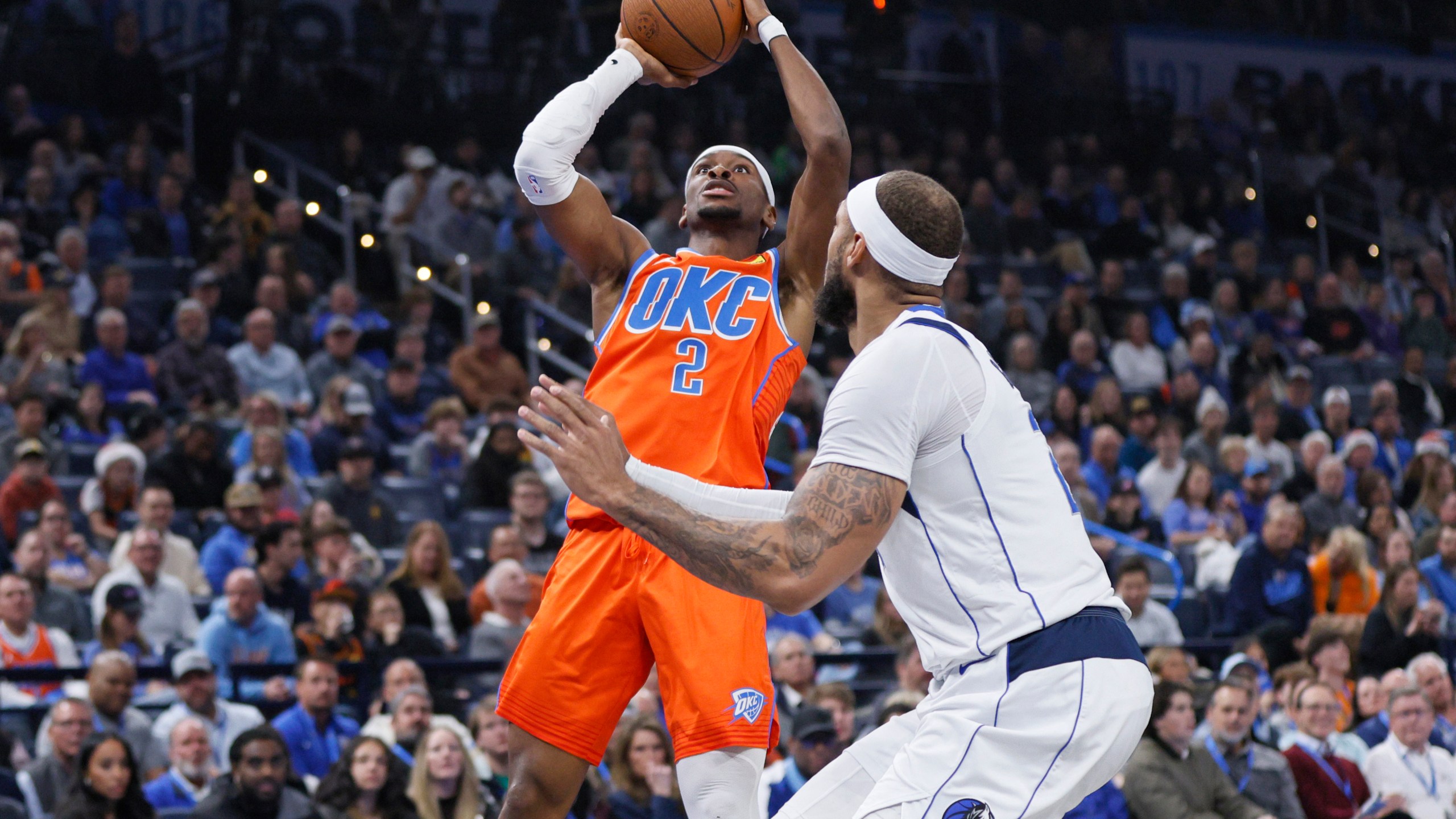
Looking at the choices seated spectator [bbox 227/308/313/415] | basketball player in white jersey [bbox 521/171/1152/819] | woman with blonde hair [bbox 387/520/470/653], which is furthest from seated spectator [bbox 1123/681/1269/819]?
seated spectator [bbox 227/308/313/415]

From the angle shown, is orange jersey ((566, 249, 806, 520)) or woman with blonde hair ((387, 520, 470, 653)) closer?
orange jersey ((566, 249, 806, 520))

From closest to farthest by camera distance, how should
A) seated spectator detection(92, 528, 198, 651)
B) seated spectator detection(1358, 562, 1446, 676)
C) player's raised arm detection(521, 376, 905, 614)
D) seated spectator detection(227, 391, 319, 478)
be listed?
1. player's raised arm detection(521, 376, 905, 614)
2. seated spectator detection(92, 528, 198, 651)
3. seated spectator detection(1358, 562, 1446, 676)
4. seated spectator detection(227, 391, 319, 478)

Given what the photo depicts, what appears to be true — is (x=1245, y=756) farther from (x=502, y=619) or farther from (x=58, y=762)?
(x=58, y=762)

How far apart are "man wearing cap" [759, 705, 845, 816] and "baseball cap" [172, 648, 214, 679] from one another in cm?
291

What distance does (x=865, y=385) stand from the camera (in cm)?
381

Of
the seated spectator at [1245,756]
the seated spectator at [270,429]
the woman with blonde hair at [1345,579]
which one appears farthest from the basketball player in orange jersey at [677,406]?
the woman with blonde hair at [1345,579]

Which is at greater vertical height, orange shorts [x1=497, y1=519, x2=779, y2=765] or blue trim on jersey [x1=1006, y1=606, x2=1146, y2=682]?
blue trim on jersey [x1=1006, y1=606, x2=1146, y2=682]

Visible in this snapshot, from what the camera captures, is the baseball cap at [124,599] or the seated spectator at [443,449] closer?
the baseball cap at [124,599]

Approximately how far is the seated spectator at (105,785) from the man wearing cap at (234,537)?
9.97 feet

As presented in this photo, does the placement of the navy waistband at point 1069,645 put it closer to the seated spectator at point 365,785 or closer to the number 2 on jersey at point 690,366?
the number 2 on jersey at point 690,366

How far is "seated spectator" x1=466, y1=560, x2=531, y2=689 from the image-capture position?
9.89 metres

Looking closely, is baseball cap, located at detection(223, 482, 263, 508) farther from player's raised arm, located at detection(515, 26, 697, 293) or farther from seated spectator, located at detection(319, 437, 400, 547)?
player's raised arm, located at detection(515, 26, 697, 293)

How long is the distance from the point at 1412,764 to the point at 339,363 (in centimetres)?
822

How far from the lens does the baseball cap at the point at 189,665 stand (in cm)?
875
